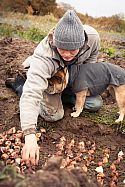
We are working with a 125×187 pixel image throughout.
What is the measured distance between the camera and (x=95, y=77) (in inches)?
150

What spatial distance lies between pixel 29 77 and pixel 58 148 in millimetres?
659

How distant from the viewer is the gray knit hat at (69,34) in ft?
10.1

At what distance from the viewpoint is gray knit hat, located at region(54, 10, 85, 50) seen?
3.08 metres

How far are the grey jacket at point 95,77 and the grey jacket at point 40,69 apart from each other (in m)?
0.08

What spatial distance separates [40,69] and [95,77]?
0.81 metres

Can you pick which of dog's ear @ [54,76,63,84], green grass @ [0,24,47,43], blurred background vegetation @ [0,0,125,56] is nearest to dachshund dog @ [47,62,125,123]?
dog's ear @ [54,76,63,84]

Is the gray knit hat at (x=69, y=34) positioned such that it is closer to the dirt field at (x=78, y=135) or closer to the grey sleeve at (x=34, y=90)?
the grey sleeve at (x=34, y=90)

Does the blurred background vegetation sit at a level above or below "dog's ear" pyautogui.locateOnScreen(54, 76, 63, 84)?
below

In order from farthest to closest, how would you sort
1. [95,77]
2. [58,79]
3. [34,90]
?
[95,77]
[58,79]
[34,90]

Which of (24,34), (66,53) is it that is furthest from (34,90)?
(24,34)

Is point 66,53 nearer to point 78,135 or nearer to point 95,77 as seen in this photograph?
point 95,77

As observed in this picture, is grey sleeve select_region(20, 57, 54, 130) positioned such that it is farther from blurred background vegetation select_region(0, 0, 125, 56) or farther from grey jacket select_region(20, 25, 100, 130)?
blurred background vegetation select_region(0, 0, 125, 56)

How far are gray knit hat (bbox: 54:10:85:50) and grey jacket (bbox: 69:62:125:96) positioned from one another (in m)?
0.62

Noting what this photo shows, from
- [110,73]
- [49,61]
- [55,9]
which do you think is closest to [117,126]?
[110,73]
